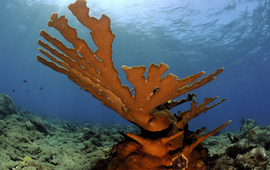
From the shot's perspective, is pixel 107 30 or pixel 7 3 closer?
pixel 107 30

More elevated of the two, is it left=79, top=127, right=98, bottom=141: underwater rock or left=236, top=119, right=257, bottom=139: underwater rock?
left=236, top=119, right=257, bottom=139: underwater rock

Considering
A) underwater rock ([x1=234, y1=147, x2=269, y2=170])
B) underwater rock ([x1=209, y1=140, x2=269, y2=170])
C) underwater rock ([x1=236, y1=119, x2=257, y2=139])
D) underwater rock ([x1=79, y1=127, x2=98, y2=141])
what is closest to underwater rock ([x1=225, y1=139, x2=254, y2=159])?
underwater rock ([x1=209, y1=140, x2=269, y2=170])

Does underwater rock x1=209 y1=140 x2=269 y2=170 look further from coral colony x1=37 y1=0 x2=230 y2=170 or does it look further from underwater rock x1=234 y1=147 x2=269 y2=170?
coral colony x1=37 y1=0 x2=230 y2=170

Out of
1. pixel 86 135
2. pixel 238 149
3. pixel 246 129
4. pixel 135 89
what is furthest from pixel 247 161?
pixel 246 129

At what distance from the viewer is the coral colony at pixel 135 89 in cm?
132

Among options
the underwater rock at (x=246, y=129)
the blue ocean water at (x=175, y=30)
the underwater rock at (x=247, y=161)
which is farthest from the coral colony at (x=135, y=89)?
the blue ocean water at (x=175, y=30)

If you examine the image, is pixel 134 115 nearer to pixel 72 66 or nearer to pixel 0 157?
pixel 72 66

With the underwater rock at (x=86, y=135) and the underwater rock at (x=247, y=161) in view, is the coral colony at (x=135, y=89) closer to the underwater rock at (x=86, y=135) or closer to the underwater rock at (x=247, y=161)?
the underwater rock at (x=247, y=161)

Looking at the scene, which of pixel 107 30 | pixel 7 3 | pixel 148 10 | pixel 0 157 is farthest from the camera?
pixel 7 3

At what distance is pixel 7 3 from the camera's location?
2420 cm

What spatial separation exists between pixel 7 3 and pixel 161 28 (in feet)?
89.0

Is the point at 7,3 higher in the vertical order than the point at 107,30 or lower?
higher

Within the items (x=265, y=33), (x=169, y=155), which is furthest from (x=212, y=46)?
(x=169, y=155)

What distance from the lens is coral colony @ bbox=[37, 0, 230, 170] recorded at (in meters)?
1.32
